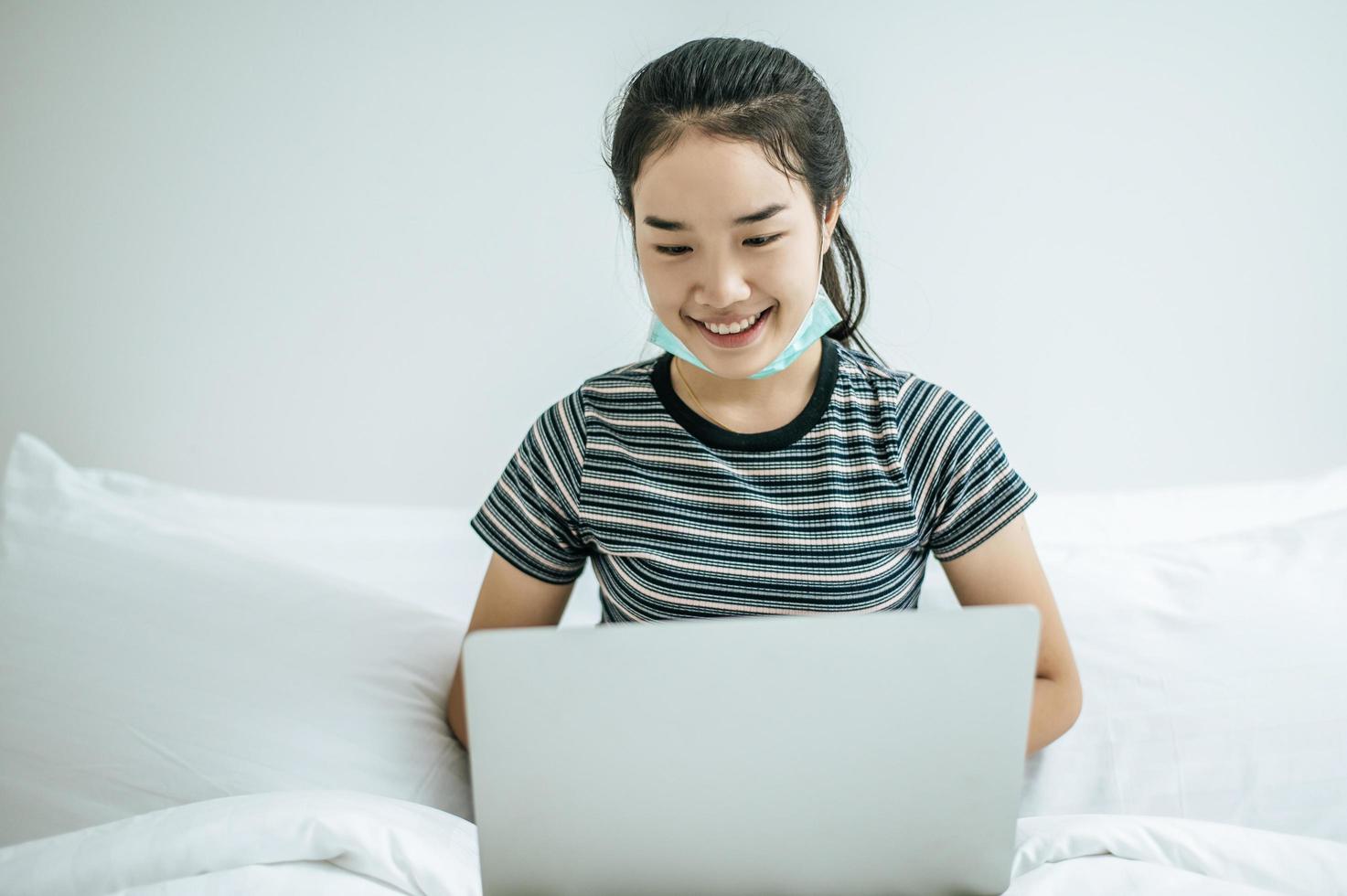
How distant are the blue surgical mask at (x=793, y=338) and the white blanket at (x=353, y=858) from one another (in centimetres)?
42

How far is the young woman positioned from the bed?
0.40 ft

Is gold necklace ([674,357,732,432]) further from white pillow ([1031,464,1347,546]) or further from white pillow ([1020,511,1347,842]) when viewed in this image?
white pillow ([1031,464,1347,546])

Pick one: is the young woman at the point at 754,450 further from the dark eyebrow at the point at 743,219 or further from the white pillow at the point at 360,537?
the white pillow at the point at 360,537

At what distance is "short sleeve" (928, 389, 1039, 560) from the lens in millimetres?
940

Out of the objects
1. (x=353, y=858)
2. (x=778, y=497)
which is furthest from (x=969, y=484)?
(x=353, y=858)

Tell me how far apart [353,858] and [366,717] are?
274 millimetres

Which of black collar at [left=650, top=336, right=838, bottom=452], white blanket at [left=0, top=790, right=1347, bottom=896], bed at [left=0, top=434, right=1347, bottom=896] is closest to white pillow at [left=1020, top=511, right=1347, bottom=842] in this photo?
bed at [left=0, top=434, right=1347, bottom=896]

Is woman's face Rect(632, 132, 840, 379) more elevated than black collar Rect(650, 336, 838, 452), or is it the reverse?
woman's face Rect(632, 132, 840, 379)

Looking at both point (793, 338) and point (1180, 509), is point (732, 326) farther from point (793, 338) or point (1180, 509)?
point (1180, 509)

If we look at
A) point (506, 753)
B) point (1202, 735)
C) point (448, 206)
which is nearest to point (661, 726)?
point (506, 753)

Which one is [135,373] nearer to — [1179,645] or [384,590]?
[384,590]

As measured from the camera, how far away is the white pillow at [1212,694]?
3.17 feet

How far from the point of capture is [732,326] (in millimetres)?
888

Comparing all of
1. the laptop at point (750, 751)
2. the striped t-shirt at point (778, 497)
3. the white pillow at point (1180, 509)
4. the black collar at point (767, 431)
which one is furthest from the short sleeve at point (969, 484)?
the white pillow at point (1180, 509)
